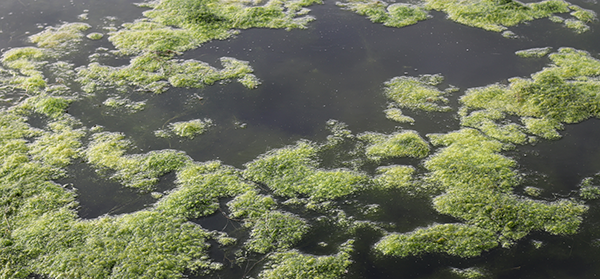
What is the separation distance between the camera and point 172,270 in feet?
10.4

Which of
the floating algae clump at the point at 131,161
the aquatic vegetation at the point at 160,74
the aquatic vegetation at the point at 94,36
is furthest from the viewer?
the aquatic vegetation at the point at 94,36

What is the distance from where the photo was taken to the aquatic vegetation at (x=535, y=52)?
548 centimetres

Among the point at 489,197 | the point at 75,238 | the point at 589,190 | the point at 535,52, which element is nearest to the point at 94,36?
the point at 75,238

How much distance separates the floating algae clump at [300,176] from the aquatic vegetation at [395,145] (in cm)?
37

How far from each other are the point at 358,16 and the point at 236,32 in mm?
1728

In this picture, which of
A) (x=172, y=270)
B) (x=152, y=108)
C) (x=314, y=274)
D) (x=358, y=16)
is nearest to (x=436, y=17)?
(x=358, y=16)

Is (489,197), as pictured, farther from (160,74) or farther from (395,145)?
(160,74)

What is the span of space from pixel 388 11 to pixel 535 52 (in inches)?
79.6

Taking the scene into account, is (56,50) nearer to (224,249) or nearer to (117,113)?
(117,113)

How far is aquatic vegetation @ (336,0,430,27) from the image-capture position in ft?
20.3

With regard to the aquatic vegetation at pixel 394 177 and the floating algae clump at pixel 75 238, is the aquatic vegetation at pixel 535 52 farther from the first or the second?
the floating algae clump at pixel 75 238

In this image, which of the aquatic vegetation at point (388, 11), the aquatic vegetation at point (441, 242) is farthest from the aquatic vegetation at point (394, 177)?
the aquatic vegetation at point (388, 11)

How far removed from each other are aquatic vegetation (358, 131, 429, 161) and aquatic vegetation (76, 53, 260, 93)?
1533 mm

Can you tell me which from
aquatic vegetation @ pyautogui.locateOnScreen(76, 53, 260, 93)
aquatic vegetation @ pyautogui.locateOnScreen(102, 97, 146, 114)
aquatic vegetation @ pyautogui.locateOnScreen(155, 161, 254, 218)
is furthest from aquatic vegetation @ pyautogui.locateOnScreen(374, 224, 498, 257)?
aquatic vegetation @ pyautogui.locateOnScreen(102, 97, 146, 114)
